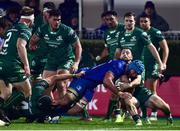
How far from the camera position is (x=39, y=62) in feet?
79.7

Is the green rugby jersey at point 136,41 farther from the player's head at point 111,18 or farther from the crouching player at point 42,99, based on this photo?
the crouching player at point 42,99

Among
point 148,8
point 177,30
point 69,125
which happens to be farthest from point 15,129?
point 177,30

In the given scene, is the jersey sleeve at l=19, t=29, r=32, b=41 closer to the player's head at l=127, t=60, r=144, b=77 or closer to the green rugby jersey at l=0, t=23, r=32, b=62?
the green rugby jersey at l=0, t=23, r=32, b=62

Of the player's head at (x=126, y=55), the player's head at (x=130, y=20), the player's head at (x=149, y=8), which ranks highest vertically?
the player's head at (x=130, y=20)

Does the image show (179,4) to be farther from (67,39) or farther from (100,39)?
(67,39)

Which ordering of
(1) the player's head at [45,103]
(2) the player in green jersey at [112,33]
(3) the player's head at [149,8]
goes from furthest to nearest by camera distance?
→ 1. (3) the player's head at [149,8]
2. (2) the player in green jersey at [112,33]
3. (1) the player's head at [45,103]

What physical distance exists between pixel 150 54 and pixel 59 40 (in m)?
2.28

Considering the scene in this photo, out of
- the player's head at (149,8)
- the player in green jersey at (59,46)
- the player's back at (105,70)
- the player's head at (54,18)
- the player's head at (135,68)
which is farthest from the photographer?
the player's head at (149,8)

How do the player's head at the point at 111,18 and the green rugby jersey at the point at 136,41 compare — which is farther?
the player's head at the point at 111,18

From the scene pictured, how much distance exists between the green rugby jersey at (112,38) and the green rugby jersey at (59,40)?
3.42ft

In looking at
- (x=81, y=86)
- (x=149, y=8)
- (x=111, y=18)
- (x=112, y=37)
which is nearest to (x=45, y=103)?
(x=81, y=86)

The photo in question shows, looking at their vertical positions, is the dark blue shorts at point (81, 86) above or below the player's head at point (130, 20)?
below

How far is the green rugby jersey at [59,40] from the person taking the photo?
23.0m

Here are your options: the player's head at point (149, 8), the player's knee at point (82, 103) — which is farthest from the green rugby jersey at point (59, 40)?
the player's head at point (149, 8)
